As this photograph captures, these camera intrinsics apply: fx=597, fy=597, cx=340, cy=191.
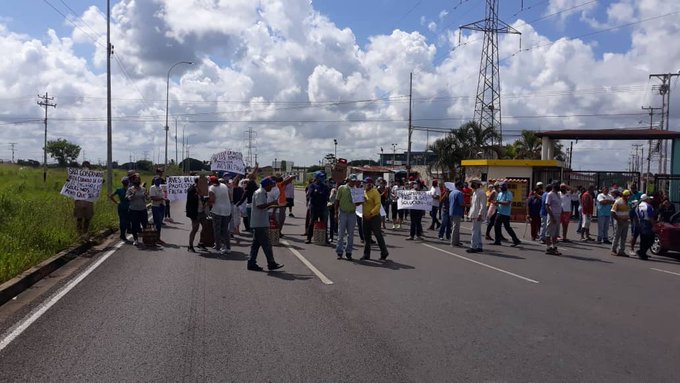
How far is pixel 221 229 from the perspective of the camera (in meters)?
13.5

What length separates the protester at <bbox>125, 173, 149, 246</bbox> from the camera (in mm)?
15234

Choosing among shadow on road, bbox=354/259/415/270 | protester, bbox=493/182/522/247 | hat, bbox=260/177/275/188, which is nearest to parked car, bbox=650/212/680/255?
protester, bbox=493/182/522/247

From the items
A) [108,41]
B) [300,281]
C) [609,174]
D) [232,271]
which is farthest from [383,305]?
[609,174]

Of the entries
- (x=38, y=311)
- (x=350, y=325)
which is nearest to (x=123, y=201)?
(x=38, y=311)

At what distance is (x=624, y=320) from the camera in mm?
7906

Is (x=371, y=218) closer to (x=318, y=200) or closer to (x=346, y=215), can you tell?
(x=346, y=215)

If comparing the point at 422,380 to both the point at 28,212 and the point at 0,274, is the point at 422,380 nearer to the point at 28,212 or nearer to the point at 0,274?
the point at 0,274

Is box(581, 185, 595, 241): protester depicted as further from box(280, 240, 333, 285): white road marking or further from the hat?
the hat

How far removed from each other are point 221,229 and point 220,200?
2.42 ft

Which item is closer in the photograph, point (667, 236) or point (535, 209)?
point (667, 236)

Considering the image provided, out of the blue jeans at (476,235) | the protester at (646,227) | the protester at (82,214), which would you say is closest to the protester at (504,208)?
the blue jeans at (476,235)

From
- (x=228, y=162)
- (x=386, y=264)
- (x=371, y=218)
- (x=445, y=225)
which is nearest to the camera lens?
(x=386, y=264)

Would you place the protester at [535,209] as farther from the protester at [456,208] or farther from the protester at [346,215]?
the protester at [346,215]

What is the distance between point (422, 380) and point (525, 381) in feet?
3.07
